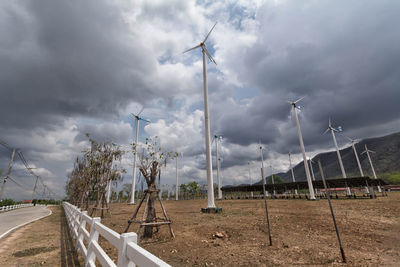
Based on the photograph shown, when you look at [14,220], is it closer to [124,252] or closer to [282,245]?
[124,252]

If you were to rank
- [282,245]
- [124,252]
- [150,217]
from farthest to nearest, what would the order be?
[150,217]
[282,245]
[124,252]

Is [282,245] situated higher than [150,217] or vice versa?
[150,217]

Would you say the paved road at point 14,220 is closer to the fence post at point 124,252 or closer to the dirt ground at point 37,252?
the dirt ground at point 37,252

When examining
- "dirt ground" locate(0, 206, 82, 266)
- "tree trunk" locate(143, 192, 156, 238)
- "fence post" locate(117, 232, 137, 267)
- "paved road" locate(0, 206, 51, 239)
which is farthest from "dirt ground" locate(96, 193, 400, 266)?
"paved road" locate(0, 206, 51, 239)

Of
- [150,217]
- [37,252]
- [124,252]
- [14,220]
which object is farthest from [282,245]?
[14,220]

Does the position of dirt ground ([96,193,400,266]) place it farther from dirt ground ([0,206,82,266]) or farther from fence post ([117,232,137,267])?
fence post ([117,232,137,267])

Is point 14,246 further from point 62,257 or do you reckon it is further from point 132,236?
point 132,236

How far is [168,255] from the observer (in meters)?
7.33

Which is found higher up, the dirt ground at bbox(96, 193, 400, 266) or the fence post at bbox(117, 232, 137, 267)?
the fence post at bbox(117, 232, 137, 267)

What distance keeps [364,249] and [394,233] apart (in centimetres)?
378

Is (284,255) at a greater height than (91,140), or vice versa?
(91,140)

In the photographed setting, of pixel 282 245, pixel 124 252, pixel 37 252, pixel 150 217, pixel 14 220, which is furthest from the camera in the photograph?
pixel 14 220

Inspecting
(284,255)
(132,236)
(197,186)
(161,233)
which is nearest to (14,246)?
(161,233)

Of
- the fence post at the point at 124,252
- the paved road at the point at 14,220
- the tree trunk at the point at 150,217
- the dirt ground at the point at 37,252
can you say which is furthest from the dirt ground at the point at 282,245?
the paved road at the point at 14,220
